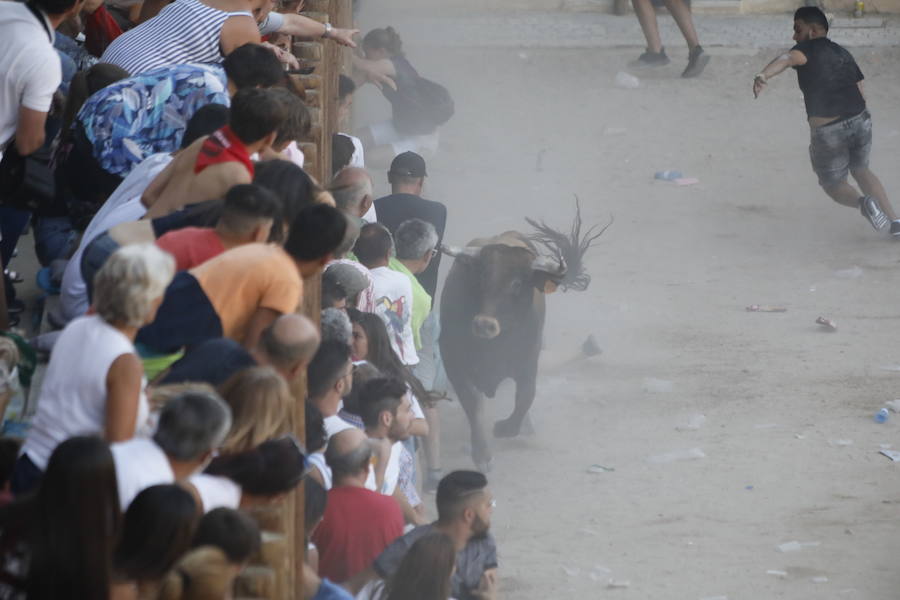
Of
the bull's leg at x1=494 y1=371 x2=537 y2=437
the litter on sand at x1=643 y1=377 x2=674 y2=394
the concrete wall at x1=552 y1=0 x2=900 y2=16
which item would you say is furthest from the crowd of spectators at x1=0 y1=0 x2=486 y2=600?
the concrete wall at x1=552 y1=0 x2=900 y2=16

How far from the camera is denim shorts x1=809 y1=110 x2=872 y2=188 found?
41.8ft

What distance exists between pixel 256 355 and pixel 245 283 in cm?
22

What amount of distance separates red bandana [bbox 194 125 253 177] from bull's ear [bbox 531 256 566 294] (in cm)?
476

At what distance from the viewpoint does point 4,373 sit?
464cm

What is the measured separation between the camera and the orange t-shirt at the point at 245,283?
15.1 feet

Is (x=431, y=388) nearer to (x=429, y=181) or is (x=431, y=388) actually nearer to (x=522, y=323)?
(x=522, y=323)

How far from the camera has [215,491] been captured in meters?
4.02

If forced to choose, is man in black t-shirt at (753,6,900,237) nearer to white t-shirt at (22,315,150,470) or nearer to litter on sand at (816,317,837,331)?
litter on sand at (816,317,837,331)

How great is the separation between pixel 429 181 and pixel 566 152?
5.06ft

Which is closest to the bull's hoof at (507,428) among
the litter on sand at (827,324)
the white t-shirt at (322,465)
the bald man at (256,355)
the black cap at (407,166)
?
the black cap at (407,166)

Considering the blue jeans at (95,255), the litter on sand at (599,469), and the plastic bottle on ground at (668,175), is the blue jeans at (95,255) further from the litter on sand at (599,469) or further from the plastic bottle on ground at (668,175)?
the plastic bottle on ground at (668,175)

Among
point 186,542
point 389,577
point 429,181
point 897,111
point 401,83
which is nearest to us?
point 186,542

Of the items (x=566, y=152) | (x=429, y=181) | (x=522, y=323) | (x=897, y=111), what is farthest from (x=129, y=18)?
(x=897, y=111)

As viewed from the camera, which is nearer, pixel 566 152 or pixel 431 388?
pixel 431 388
